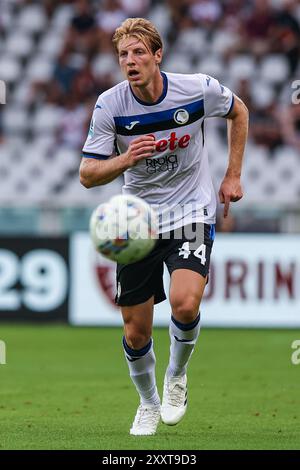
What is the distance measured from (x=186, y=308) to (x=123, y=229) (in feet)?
2.38

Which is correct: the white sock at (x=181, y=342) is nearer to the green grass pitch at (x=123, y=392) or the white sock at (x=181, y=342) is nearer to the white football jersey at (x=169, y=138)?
the green grass pitch at (x=123, y=392)

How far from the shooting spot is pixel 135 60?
21.4ft

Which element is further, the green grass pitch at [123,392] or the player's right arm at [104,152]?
the green grass pitch at [123,392]

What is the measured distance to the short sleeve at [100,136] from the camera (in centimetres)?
668

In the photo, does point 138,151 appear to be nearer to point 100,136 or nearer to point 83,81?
point 100,136

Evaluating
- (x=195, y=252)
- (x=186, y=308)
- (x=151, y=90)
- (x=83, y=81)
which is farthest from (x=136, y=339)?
(x=83, y=81)

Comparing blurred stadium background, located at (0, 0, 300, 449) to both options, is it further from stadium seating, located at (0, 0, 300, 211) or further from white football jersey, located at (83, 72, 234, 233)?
white football jersey, located at (83, 72, 234, 233)

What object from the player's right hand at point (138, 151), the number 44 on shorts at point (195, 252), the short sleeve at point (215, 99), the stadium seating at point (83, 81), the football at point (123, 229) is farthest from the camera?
the stadium seating at point (83, 81)

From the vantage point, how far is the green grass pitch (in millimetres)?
6469

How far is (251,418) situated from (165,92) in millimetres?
2352

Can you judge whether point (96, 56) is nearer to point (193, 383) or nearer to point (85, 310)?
point (85, 310)

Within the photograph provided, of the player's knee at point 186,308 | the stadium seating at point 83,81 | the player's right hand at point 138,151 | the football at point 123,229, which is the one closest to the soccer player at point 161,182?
the player's knee at point 186,308

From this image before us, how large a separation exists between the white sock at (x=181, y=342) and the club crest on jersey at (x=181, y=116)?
48.7 inches

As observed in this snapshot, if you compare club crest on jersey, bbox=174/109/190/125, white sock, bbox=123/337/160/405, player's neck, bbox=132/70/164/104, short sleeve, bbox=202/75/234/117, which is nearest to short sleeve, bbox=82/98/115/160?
player's neck, bbox=132/70/164/104
